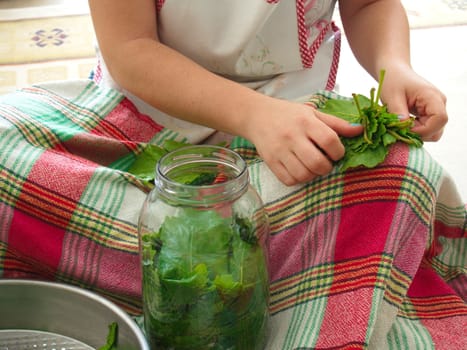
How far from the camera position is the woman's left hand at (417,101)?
0.82 m

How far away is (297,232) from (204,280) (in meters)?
0.15

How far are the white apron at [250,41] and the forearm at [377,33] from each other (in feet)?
0.19

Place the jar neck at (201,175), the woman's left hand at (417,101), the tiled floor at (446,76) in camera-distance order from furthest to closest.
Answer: the tiled floor at (446,76)
the woman's left hand at (417,101)
the jar neck at (201,175)

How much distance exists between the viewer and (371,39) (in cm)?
100

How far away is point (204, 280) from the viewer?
0.71 metres

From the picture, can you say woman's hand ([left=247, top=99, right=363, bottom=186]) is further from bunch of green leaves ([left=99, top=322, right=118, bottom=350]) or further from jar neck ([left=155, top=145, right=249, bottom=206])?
bunch of green leaves ([left=99, top=322, right=118, bottom=350])

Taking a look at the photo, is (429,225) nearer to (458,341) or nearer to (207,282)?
(458,341)

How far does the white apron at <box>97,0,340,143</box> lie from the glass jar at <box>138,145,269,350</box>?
0.21 meters

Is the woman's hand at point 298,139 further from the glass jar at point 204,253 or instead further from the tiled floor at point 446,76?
the tiled floor at point 446,76

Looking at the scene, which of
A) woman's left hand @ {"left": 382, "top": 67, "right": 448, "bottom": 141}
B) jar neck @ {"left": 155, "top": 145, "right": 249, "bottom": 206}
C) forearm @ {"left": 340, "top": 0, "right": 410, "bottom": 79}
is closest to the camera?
jar neck @ {"left": 155, "top": 145, "right": 249, "bottom": 206}

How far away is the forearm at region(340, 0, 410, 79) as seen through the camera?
95cm

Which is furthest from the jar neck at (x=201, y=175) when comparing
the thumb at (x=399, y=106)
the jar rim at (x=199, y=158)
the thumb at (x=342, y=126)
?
the thumb at (x=399, y=106)

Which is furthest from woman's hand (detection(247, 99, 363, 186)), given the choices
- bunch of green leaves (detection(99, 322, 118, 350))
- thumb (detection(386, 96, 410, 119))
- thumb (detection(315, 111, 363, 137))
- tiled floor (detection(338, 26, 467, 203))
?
tiled floor (detection(338, 26, 467, 203))

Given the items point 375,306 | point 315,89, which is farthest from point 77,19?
point 375,306
